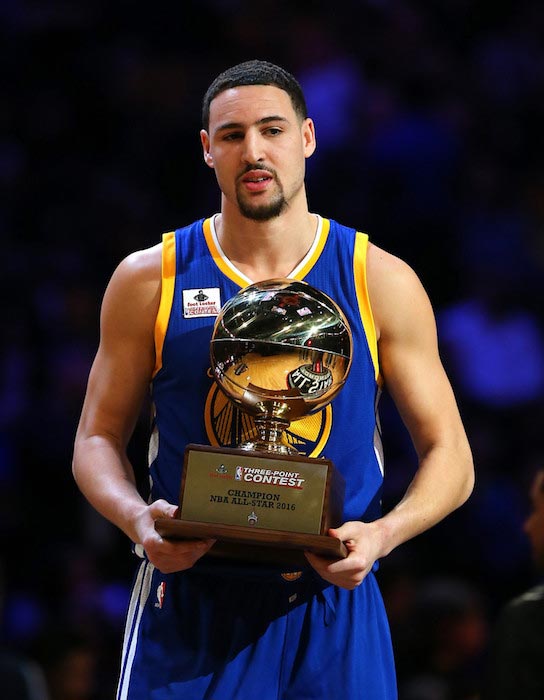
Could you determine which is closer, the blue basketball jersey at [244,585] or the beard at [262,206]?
the blue basketball jersey at [244,585]

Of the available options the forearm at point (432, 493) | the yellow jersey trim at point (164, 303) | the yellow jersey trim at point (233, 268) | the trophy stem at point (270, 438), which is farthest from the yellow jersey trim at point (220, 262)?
the forearm at point (432, 493)

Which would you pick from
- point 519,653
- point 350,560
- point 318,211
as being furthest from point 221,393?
point 318,211

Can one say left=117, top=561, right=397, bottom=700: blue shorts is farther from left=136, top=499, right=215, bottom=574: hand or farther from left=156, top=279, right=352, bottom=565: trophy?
left=136, top=499, right=215, bottom=574: hand

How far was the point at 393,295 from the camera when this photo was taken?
136 inches

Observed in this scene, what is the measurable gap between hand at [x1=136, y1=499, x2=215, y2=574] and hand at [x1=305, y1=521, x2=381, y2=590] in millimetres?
249

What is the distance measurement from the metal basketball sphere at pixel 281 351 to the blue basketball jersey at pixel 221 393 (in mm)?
265

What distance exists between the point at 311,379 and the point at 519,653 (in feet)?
2.50

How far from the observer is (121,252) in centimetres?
757

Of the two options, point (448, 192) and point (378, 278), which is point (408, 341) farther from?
point (448, 192)

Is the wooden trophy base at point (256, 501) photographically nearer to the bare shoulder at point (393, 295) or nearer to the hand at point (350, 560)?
the hand at point (350, 560)

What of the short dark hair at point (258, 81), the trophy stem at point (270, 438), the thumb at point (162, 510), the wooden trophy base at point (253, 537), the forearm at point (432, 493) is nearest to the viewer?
the wooden trophy base at point (253, 537)

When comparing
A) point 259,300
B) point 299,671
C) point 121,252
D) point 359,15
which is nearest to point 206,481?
point 259,300

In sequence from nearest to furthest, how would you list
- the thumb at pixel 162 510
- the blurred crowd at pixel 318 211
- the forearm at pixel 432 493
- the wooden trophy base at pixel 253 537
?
the wooden trophy base at pixel 253 537 < the thumb at pixel 162 510 < the forearm at pixel 432 493 < the blurred crowd at pixel 318 211

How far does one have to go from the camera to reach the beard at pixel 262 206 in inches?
136
